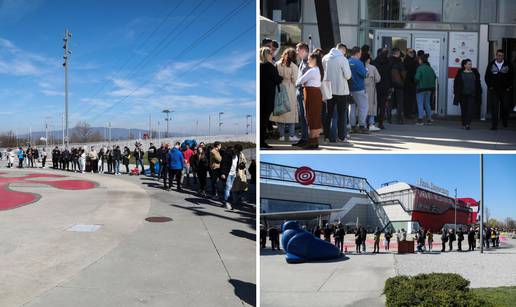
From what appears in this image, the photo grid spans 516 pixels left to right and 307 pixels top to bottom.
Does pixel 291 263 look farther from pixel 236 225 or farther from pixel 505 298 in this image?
pixel 236 225

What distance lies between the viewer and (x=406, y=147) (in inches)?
110

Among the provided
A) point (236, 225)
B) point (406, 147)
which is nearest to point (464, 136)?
point (406, 147)

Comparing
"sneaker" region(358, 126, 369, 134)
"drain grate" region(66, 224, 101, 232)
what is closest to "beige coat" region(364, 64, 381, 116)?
"sneaker" region(358, 126, 369, 134)

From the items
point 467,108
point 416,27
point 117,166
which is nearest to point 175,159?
point 117,166

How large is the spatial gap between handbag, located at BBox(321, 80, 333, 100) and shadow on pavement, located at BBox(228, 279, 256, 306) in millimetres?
1713

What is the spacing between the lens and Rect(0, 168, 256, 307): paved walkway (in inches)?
137

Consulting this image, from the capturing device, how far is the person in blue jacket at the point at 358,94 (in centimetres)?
282

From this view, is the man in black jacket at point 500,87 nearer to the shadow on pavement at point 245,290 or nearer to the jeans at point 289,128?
the jeans at point 289,128

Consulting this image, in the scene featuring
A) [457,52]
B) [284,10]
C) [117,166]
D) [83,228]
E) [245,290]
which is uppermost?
[284,10]

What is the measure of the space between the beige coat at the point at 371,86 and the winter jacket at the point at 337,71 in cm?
19

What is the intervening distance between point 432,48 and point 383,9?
495mm

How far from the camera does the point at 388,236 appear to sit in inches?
122

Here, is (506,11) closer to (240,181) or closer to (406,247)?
(406,247)

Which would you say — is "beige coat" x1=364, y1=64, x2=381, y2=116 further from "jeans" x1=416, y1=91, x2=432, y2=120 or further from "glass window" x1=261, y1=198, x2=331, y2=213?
"glass window" x1=261, y1=198, x2=331, y2=213
